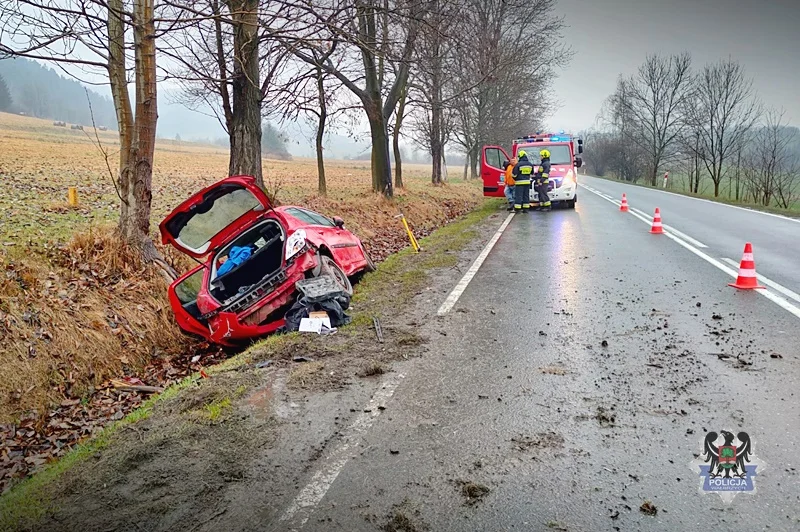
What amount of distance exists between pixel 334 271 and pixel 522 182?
486 inches

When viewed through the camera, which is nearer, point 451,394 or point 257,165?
point 451,394

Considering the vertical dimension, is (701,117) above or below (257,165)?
above

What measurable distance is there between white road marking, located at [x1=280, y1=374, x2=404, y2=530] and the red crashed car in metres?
2.56

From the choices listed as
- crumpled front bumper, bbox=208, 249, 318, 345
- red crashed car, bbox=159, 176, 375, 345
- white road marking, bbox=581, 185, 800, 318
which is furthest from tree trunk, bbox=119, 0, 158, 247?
white road marking, bbox=581, 185, 800, 318

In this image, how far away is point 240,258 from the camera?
7.26 meters

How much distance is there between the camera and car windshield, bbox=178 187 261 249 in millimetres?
7102

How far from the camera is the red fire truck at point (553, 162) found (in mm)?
18969

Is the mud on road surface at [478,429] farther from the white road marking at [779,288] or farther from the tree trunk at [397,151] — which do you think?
the tree trunk at [397,151]

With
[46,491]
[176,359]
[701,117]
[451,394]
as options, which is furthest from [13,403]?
[701,117]

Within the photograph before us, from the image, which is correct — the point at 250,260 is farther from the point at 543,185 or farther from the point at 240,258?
the point at 543,185

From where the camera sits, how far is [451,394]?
418cm

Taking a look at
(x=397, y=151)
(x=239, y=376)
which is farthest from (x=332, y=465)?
(x=397, y=151)

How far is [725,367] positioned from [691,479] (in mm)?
1946

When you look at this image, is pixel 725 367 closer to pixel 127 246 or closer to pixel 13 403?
pixel 13 403
